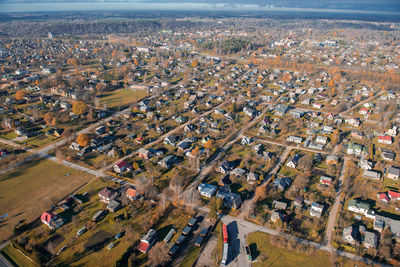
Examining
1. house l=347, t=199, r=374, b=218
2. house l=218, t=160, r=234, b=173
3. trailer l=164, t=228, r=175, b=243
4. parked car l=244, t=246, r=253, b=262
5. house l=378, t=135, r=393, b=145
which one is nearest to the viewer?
parked car l=244, t=246, r=253, b=262

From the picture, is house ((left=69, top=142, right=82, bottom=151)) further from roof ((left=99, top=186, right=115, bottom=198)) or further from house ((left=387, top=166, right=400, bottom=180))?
house ((left=387, top=166, right=400, bottom=180))

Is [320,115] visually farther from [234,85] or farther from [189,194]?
[189,194]

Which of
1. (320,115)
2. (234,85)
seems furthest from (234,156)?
(234,85)

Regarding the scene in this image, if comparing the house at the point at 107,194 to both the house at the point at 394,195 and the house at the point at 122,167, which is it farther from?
the house at the point at 394,195

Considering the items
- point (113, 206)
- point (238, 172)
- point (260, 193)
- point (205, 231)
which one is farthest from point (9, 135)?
point (260, 193)

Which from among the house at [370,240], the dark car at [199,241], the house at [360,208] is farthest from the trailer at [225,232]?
the house at [360,208]

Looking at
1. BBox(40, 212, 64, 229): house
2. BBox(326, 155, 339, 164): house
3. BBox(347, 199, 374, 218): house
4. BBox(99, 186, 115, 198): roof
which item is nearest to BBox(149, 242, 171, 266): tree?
BBox(99, 186, 115, 198): roof

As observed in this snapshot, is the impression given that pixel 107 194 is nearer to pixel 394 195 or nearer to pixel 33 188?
pixel 33 188
